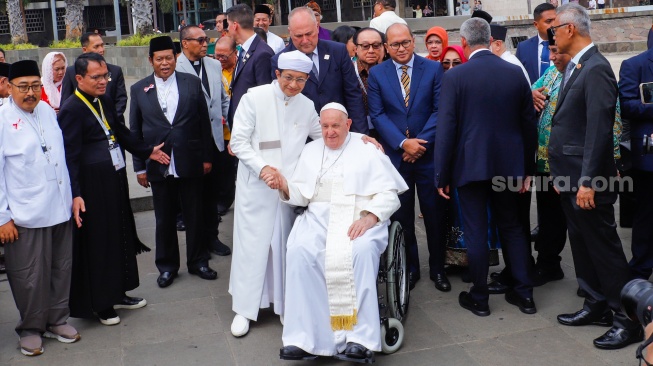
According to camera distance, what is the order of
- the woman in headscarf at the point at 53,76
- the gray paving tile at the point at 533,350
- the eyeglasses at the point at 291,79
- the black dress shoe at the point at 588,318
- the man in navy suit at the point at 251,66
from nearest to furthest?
the gray paving tile at the point at 533,350 < the black dress shoe at the point at 588,318 < the eyeglasses at the point at 291,79 < the man in navy suit at the point at 251,66 < the woman in headscarf at the point at 53,76

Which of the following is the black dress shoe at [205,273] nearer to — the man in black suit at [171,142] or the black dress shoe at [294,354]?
the man in black suit at [171,142]

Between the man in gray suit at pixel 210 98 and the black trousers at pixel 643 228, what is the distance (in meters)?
3.40

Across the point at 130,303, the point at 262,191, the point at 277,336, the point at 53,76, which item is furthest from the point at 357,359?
the point at 53,76

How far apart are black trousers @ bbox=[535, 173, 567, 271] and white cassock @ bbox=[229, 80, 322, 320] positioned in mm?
1947

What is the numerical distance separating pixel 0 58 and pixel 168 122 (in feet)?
8.19

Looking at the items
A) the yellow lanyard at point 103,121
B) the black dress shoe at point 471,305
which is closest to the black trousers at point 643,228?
the black dress shoe at point 471,305

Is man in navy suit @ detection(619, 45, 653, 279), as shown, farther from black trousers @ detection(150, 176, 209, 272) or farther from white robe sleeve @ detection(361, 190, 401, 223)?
black trousers @ detection(150, 176, 209, 272)

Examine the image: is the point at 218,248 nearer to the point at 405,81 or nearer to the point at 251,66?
the point at 251,66

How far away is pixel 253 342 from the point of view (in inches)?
200

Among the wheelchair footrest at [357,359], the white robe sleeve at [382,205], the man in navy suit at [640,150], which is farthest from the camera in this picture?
the man in navy suit at [640,150]

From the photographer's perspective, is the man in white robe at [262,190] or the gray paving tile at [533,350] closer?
the gray paving tile at [533,350]

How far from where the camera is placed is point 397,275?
197 inches

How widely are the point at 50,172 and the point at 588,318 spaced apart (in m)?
3.54

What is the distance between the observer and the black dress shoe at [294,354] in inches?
181
